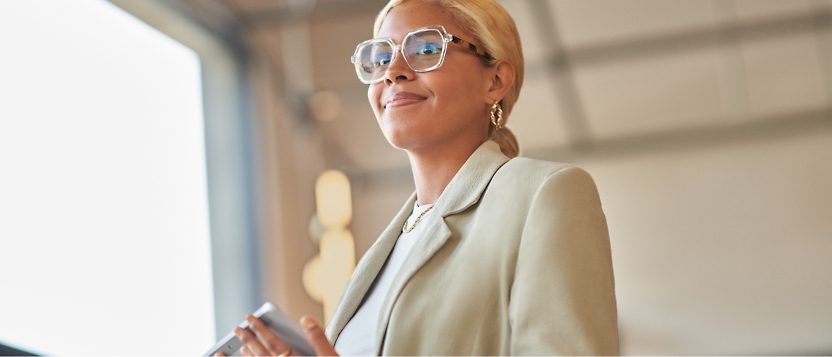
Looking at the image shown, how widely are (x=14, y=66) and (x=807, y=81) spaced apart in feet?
21.6

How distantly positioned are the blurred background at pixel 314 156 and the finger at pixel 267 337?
7.76 feet

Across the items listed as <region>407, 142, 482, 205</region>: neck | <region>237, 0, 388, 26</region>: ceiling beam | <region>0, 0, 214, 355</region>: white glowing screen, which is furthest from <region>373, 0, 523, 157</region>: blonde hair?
<region>237, 0, 388, 26</region>: ceiling beam

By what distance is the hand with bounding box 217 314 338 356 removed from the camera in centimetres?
133

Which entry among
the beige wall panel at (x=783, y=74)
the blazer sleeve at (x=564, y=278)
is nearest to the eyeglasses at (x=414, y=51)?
the blazer sleeve at (x=564, y=278)

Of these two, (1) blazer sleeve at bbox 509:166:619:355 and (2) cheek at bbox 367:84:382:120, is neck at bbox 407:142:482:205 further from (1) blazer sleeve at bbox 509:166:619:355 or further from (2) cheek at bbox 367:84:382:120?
(1) blazer sleeve at bbox 509:166:619:355

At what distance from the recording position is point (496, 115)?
1.93m

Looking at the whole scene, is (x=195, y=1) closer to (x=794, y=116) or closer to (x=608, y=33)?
(x=608, y=33)

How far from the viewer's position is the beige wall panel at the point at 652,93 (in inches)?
289

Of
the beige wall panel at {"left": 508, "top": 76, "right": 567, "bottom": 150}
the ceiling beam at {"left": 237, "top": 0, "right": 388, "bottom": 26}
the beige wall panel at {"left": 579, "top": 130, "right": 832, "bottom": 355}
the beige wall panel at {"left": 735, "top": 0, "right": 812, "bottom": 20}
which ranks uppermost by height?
the ceiling beam at {"left": 237, "top": 0, "right": 388, "bottom": 26}

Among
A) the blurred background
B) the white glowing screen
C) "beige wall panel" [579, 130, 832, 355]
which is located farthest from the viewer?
"beige wall panel" [579, 130, 832, 355]

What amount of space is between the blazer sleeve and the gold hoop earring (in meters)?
0.45

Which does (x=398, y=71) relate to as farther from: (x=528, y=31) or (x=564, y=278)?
(x=528, y=31)

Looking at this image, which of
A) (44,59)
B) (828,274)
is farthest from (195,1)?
(828,274)

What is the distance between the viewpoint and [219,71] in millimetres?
6023
